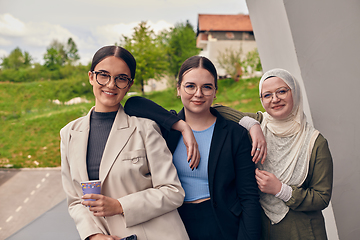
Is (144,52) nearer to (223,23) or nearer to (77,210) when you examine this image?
(223,23)

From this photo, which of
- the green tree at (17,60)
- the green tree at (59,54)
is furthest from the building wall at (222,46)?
the green tree at (17,60)

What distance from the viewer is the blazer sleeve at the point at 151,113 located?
4.55 ft

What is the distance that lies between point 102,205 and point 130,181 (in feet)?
0.57

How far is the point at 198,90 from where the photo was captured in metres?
1.35

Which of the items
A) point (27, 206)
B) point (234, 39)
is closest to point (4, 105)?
point (27, 206)

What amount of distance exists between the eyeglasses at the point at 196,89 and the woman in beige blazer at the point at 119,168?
0.27m

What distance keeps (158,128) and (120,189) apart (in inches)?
15.0

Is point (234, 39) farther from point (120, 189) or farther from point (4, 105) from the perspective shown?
point (120, 189)

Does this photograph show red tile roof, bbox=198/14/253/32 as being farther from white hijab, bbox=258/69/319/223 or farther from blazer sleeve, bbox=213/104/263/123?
white hijab, bbox=258/69/319/223

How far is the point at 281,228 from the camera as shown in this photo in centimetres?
145

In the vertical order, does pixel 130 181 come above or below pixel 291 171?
above

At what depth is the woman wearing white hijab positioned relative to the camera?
1.38 m

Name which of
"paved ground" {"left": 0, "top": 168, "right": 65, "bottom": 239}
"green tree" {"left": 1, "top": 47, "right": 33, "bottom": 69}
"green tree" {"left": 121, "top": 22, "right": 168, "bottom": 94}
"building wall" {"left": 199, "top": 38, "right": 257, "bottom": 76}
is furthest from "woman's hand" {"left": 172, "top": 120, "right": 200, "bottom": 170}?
"green tree" {"left": 1, "top": 47, "right": 33, "bottom": 69}

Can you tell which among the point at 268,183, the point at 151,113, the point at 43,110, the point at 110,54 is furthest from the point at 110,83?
the point at 43,110
